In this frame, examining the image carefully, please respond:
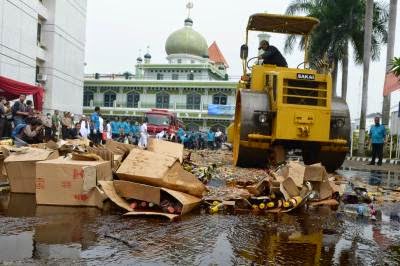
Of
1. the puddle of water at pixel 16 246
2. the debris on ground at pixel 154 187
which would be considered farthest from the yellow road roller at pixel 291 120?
the puddle of water at pixel 16 246

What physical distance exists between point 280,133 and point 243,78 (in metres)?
2.64

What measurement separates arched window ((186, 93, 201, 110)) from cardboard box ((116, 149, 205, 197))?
5005cm

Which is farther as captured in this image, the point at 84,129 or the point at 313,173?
the point at 84,129

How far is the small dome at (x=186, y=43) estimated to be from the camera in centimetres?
6391

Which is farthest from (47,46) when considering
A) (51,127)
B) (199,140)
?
(51,127)

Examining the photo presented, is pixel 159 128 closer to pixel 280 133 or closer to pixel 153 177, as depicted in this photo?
pixel 280 133

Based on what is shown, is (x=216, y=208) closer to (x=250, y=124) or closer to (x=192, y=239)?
(x=192, y=239)

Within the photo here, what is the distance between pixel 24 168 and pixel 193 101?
4991 centimetres

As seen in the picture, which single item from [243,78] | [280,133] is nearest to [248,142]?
[280,133]

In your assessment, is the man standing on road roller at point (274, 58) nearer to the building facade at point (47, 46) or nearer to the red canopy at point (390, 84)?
the red canopy at point (390, 84)

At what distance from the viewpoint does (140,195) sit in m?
5.64

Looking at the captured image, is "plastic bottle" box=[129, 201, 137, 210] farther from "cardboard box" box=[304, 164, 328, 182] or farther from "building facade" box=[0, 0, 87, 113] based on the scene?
"building facade" box=[0, 0, 87, 113]

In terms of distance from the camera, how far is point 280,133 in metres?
9.43

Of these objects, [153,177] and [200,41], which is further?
[200,41]
